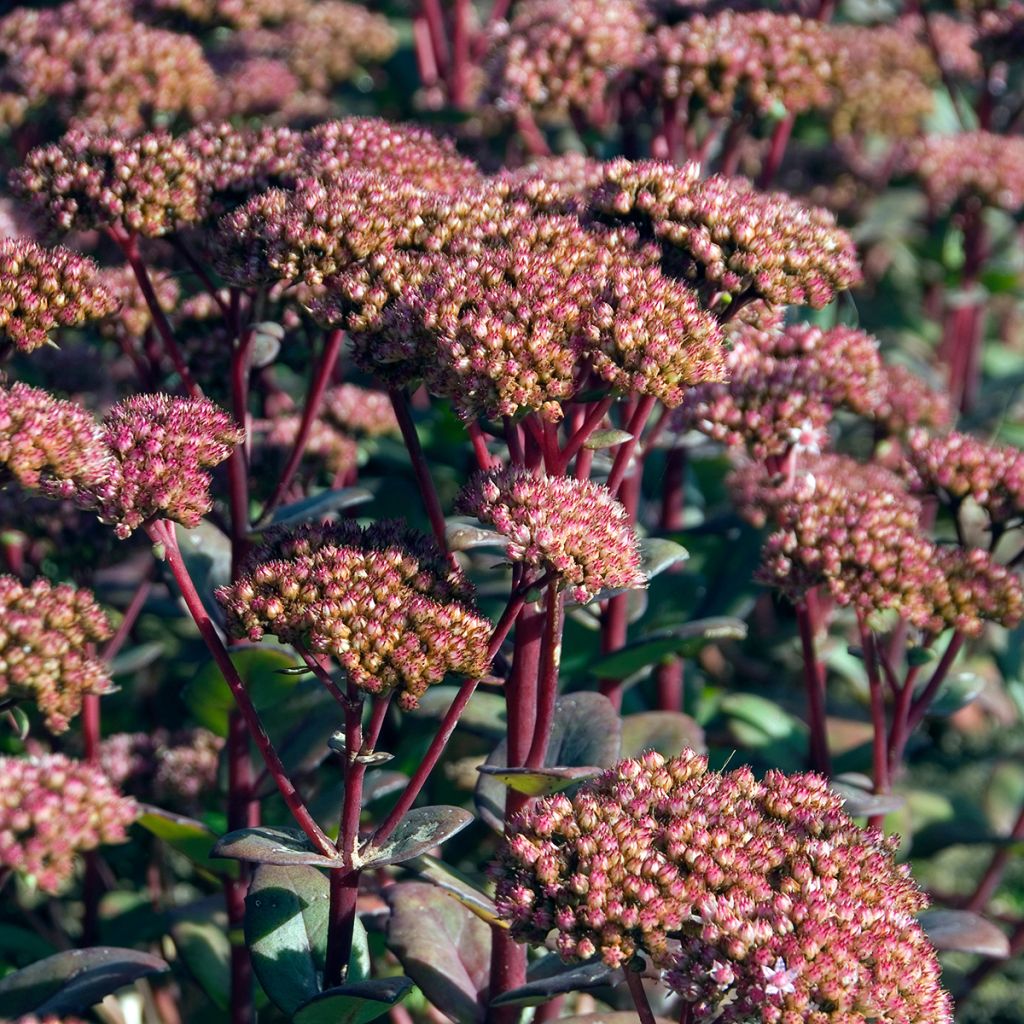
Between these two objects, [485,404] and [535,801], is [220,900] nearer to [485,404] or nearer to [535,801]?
[535,801]

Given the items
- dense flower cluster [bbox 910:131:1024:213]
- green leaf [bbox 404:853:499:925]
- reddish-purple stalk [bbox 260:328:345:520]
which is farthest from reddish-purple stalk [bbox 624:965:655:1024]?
dense flower cluster [bbox 910:131:1024:213]

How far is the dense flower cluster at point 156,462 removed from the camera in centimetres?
259

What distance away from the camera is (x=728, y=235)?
2.89 meters

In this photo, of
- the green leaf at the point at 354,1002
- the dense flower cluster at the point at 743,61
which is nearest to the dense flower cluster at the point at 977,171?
the dense flower cluster at the point at 743,61

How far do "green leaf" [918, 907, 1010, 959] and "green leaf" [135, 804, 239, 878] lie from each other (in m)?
1.73

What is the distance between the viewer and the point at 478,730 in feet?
12.0

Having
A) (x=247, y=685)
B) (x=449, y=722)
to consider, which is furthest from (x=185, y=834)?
(x=449, y=722)

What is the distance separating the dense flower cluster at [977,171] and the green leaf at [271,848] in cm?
363

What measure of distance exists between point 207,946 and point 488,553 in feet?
4.08

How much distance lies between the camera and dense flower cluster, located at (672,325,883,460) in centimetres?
356

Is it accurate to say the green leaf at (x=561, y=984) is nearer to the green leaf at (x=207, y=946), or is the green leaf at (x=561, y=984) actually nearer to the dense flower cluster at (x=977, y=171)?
the green leaf at (x=207, y=946)

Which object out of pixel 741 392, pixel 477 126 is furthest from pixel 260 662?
pixel 477 126

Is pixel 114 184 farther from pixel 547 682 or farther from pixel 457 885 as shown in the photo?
pixel 457 885

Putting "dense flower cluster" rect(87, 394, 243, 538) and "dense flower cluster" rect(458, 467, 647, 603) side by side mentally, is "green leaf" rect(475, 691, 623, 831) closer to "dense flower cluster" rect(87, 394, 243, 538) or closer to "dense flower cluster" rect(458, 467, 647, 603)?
"dense flower cluster" rect(458, 467, 647, 603)
